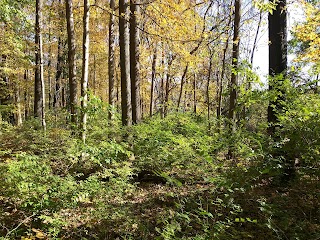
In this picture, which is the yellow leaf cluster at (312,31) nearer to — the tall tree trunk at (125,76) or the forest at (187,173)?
the forest at (187,173)

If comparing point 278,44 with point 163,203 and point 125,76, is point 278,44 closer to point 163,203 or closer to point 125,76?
point 163,203

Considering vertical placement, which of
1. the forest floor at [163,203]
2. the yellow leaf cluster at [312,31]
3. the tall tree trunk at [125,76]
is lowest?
the forest floor at [163,203]

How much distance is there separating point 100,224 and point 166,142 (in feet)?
9.94

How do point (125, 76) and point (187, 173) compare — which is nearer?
point (187, 173)

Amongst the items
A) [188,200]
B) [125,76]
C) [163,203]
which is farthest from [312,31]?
[188,200]

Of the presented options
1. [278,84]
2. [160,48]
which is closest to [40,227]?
[278,84]

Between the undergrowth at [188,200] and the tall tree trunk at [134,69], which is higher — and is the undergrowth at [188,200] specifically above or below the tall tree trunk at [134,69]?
below

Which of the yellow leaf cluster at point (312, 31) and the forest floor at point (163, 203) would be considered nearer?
the forest floor at point (163, 203)

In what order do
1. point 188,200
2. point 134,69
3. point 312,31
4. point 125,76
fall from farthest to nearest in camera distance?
point 312,31 → point 134,69 → point 125,76 → point 188,200

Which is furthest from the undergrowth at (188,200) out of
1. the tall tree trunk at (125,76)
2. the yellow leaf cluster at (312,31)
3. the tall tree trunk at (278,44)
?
the yellow leaf cluster at (312,31)

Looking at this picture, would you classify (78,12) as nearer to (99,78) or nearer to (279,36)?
(279,36)

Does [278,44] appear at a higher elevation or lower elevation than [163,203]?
higher

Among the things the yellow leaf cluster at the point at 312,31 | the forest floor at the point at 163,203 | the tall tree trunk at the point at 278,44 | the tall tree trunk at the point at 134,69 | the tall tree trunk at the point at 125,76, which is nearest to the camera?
the forest floor at the point at 163,203

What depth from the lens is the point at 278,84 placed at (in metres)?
5.18
